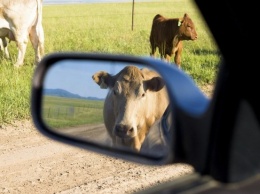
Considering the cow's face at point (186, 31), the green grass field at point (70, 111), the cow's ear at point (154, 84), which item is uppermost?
the cow's face at point (186, 31)

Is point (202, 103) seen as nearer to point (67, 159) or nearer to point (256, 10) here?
point (256, 10)

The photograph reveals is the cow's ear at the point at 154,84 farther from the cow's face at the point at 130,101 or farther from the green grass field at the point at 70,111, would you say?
the green grass field at the point at 70,111

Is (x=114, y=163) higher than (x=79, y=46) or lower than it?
lower

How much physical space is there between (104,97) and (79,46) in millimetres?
12935

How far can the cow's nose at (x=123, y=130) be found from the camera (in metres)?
1.78

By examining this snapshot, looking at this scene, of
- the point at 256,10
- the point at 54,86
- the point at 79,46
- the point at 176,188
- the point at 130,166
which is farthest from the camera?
the point at 79,46

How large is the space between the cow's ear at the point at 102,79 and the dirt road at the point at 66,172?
2968mm

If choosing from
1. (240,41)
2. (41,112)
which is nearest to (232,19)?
(240,41)

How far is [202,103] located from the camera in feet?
3.96

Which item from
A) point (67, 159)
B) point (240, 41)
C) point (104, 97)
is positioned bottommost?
point (67, 159)

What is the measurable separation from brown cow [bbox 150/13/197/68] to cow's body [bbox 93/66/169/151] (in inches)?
406

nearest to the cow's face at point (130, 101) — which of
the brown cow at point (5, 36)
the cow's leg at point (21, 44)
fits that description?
the cow's leg at point (21, 44)

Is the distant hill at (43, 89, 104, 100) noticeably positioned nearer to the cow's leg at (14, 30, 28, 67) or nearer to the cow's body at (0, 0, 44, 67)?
the cow's leg at (14, 30, 28, 67)

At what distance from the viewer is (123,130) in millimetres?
1880
